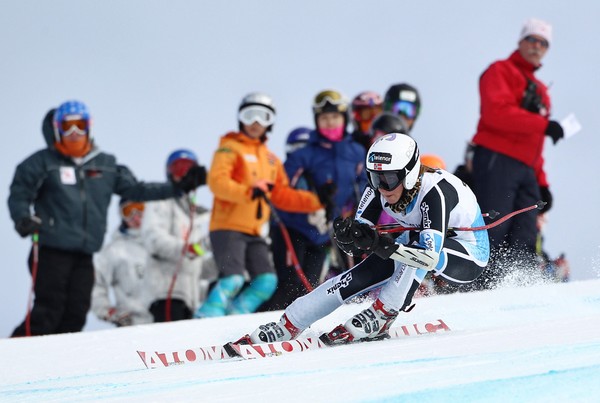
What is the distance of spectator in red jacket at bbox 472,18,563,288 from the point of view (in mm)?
8453

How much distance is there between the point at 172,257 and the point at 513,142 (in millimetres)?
3053

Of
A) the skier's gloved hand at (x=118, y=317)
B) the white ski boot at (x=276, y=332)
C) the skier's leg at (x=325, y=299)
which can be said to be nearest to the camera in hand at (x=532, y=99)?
the skier's leg at (x=325, y=299)

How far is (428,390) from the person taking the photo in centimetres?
398

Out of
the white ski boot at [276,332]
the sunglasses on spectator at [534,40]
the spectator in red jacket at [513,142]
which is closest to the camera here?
the white ski boot at [276,332]

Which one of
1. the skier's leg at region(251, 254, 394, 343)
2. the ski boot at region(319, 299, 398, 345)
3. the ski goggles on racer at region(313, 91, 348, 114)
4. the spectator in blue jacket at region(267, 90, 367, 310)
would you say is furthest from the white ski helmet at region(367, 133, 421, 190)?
the ski goggles on racer at region(313, 91, 348, 114)

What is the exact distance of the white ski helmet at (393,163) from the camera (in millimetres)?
5930

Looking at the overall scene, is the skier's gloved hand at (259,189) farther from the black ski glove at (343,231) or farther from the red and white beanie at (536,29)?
the black ski glove at (343,231)

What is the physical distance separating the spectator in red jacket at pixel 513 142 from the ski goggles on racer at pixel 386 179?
245cm

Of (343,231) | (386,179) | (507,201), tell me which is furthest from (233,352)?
(507,201)

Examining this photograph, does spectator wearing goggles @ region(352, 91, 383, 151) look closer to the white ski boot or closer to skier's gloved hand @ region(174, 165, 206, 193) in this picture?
skier's gloved hand @ region(174, 165, 206, 193)

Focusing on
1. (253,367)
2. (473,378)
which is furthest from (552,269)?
(473,378)

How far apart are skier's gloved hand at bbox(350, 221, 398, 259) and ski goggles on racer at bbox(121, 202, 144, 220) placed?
5868 millimetres

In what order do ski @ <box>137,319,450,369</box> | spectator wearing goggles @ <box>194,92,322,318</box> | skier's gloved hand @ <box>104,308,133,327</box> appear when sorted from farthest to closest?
skier's gloved hand @ <box>104,308,133,327</box>, spectator wearing goggles @ <box>194,92,322,318</box>, ski @ <box>137,319,450,369</box>

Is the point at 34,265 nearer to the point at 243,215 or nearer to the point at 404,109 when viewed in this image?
the point at 243,215
